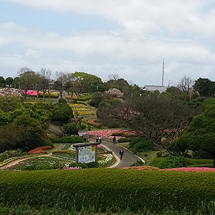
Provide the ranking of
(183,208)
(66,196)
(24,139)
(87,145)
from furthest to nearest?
(24,139)
(87,145)
(66,196)
(183,208)

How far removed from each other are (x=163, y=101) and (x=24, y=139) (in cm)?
1655

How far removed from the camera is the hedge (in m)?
8.70

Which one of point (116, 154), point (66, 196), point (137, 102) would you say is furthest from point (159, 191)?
point (137, 102)

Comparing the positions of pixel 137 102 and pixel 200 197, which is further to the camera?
pixel 137 102

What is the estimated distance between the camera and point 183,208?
8539mm

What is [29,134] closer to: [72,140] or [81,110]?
[72,140]

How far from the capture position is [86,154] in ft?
59.0

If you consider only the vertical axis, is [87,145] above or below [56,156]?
above

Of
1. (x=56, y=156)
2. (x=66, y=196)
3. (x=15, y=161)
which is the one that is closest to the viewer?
(x=66, y=196)

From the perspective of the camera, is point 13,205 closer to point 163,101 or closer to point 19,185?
point 19,185

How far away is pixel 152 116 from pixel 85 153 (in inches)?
606

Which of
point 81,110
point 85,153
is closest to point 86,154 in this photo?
point 85,153

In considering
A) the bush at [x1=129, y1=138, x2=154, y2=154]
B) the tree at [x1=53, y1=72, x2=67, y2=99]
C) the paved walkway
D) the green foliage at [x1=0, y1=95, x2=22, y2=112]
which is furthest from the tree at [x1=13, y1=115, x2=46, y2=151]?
the tree at [x1=53, y1=72, x2=67, y2=99]

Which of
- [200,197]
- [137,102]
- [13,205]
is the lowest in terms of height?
[13,205]
